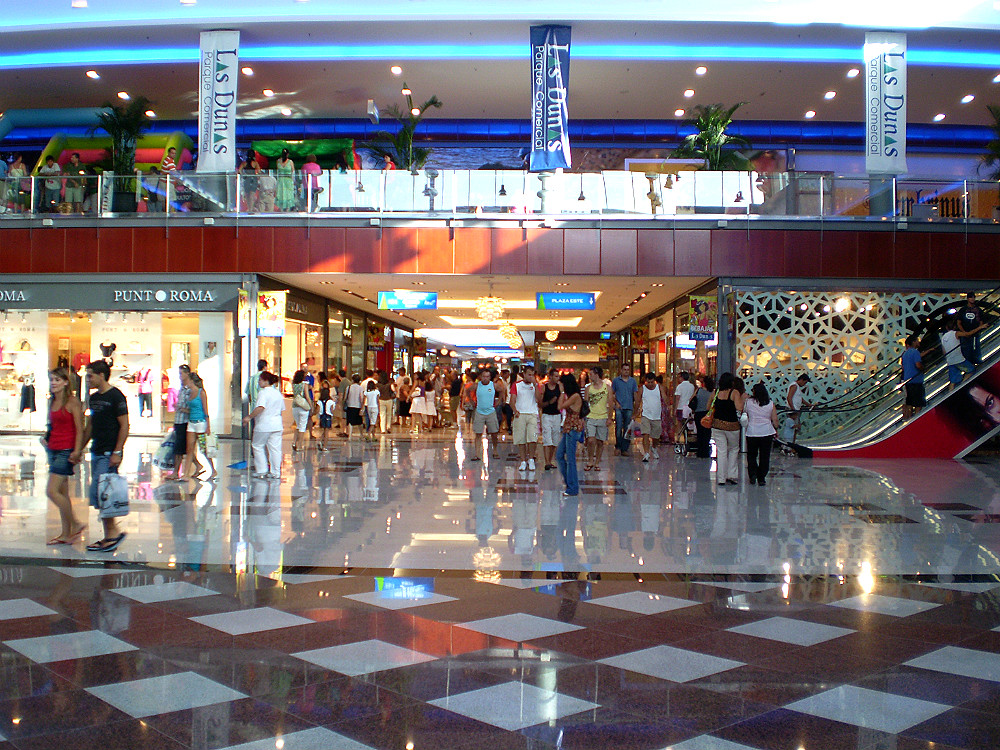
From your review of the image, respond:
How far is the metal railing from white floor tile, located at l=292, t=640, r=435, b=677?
Answer: 15732 mm

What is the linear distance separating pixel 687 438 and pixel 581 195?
6109 mm

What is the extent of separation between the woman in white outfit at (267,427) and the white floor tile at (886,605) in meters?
8.29

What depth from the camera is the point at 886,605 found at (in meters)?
5.91

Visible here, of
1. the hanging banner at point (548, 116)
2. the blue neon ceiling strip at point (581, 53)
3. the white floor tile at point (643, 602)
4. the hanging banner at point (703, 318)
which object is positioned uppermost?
the blue neon ceiling strip at point (581, 53)

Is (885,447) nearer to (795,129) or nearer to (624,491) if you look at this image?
(624,491)

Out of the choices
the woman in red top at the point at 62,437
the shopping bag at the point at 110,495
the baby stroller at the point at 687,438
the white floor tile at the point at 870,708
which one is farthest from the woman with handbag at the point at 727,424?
the woman in red top at the point at 62,437

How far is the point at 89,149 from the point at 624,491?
2504 cm

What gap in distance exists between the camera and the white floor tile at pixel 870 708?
3850 mm

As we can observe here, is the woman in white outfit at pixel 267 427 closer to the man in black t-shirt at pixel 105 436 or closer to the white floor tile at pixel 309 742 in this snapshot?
the man in black t-shirt at pixel 105 436

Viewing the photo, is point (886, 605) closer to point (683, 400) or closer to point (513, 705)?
point (513, 705)

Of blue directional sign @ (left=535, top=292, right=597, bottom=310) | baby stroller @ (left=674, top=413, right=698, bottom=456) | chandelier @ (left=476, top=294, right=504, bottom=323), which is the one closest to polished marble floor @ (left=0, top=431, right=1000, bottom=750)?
baby stroller @ (left=674, top=413, right=698, bottom=456)

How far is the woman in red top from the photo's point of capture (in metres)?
7.44

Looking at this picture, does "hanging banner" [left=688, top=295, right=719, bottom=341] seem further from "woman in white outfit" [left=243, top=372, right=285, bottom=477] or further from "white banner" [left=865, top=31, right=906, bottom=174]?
"woman in white outfit" [left=243, top=372, right=285, bottom=477]

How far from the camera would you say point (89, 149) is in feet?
94.9
